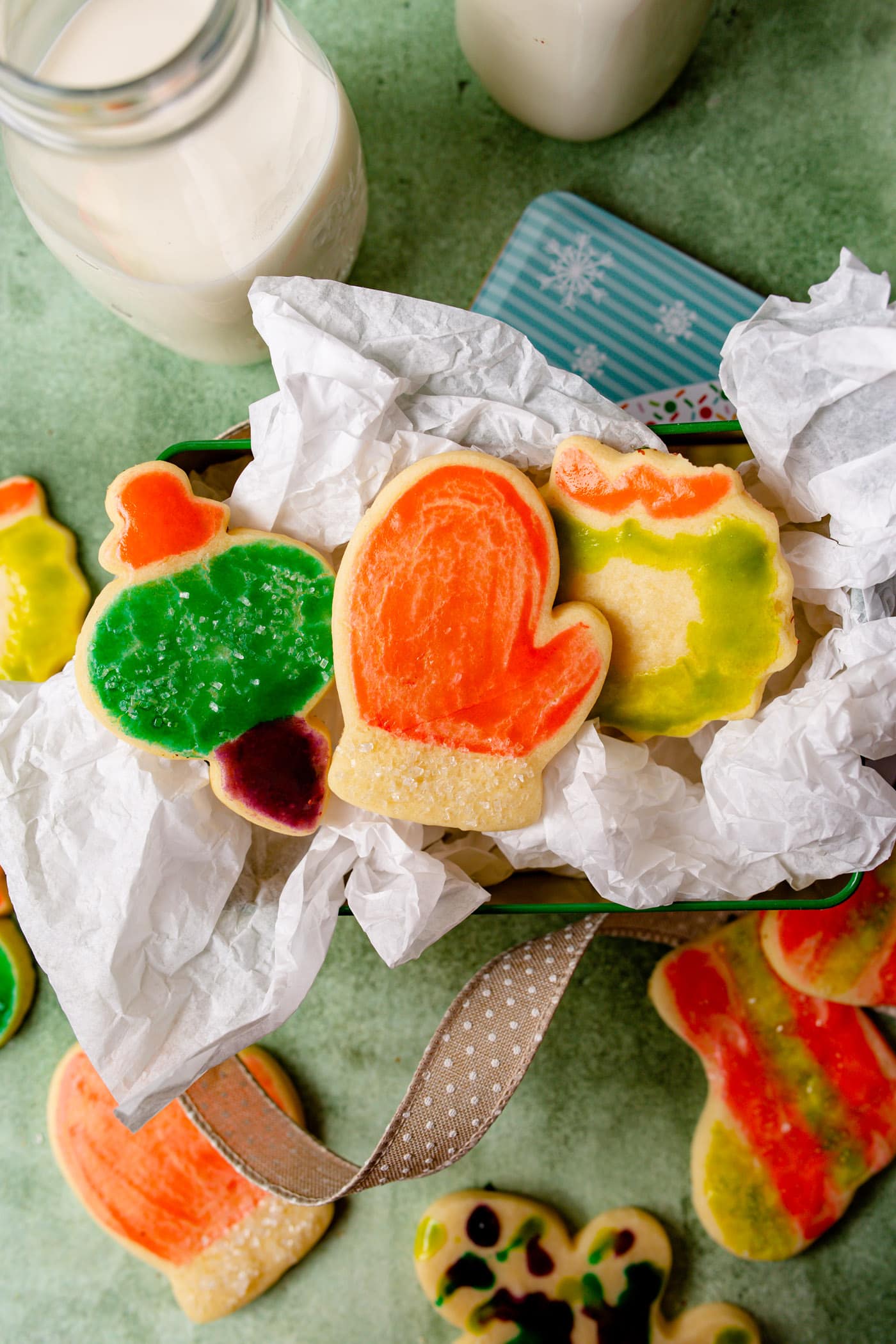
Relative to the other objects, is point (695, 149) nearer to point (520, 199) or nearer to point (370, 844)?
point (520, 199)

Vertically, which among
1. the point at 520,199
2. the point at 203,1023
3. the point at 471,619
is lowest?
the point at 203,1023

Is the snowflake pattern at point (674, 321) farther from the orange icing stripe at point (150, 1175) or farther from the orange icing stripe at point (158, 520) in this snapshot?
the orange icing stripe at point (150, 1175)

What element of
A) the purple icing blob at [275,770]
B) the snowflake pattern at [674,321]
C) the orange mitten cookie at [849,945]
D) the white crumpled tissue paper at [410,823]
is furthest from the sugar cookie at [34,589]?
the orange mitten cookie at [849,945]

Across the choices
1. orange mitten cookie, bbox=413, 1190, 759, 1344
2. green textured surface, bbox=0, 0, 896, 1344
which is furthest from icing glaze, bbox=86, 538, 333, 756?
orange mitten cookie, bbox=413, 1190, 759, 1344

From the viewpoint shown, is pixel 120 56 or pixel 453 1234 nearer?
pixel 120 56

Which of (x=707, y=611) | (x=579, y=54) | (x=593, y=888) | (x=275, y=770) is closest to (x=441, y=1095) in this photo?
(x=593, y=888)

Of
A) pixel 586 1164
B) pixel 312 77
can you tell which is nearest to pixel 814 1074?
pixel 586 1164

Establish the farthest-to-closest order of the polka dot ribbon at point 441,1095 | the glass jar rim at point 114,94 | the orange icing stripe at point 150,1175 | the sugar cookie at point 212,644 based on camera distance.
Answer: the orange icing stripe at point 150,1175, the polka dot ribbon at point 441,1095, the sugar cookie at point 212,644, the glass jar rim at point 114,94
